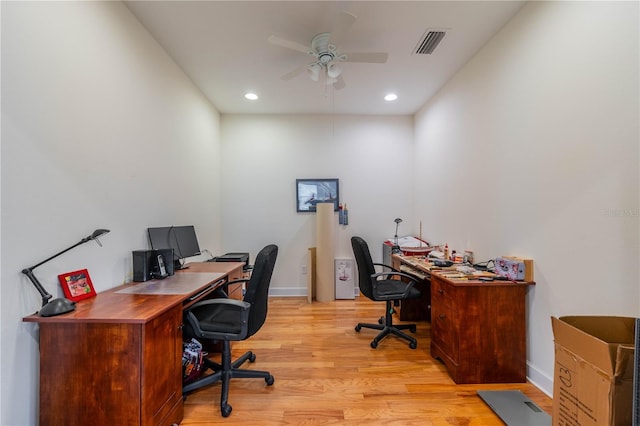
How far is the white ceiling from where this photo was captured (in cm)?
209

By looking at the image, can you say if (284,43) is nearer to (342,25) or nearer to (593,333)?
(342,25)

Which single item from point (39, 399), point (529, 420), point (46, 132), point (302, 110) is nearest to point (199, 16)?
point (46, 132)

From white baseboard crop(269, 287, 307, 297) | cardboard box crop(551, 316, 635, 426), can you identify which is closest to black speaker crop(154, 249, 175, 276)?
white baseboard crop(269, 287, 307, 297)

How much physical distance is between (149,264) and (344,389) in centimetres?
185

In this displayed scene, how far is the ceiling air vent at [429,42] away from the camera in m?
2.37

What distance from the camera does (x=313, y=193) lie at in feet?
14.1

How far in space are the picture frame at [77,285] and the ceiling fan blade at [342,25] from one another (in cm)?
244

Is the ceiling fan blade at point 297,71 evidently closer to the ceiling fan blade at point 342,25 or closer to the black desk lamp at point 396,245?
the ceiling fan blade at point 342,25

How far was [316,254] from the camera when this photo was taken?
410 centimetres

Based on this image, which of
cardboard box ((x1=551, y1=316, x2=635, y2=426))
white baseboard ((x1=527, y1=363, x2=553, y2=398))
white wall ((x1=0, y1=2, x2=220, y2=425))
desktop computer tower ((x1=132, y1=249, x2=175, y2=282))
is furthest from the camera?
desktop computer tower ((x1=132, y1=249, x2=175, y2=282))

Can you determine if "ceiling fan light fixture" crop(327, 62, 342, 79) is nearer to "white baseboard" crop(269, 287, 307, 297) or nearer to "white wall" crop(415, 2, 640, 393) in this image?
"white wall" crop(415, 2, 640, 393)

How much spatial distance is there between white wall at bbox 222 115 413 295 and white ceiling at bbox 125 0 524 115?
694 mm

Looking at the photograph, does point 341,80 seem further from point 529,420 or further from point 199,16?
point 529,420

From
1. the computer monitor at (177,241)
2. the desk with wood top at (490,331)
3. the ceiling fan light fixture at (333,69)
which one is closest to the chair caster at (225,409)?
the computer monitor at (177,241)
